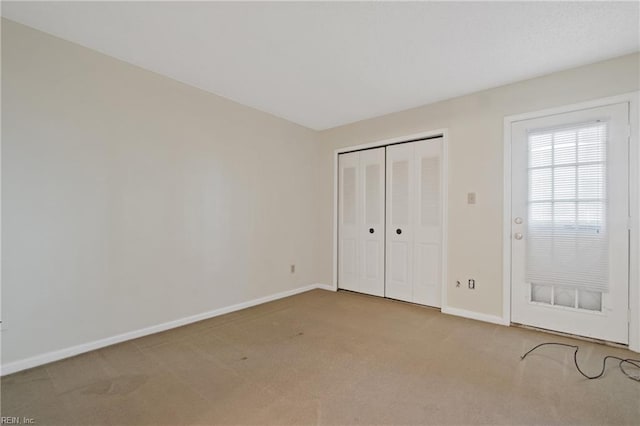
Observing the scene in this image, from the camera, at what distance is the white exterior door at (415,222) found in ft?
12.2

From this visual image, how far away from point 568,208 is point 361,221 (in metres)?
2.46

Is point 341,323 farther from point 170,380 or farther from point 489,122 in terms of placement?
point 489,122

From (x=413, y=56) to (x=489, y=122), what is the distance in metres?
1.33

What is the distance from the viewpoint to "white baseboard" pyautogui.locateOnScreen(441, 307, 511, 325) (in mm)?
3184

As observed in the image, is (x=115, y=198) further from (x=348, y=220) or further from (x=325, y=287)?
(x=325, y=287)

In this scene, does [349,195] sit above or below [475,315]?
above

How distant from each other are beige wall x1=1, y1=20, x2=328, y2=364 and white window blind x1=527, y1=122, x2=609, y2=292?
3.19 meters

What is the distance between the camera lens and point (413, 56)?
8.63 ft

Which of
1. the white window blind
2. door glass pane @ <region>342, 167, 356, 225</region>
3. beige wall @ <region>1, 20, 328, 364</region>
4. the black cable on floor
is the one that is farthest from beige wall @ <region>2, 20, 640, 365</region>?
the black cable on floor

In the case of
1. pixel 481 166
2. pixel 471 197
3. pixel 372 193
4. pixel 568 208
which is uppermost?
pixel 481 166

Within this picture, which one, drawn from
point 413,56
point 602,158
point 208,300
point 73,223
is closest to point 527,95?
point 602,158

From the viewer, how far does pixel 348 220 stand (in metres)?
4.67

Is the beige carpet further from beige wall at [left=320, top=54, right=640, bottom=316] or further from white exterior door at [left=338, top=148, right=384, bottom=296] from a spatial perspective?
white exterior door at [left=338, top=148, right=384, bottom=296]

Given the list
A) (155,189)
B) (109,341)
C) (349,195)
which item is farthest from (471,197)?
(109,341)
